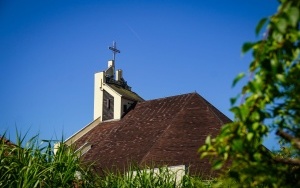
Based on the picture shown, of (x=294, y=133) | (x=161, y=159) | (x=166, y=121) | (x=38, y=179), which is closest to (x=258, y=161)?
(x=294, y=133)

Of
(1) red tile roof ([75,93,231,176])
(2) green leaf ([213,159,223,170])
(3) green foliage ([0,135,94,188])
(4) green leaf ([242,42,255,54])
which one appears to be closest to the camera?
(4) green leaf ([242,42,255,54])

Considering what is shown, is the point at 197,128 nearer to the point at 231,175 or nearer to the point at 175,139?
the point at 175,139

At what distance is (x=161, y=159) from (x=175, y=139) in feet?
6.17

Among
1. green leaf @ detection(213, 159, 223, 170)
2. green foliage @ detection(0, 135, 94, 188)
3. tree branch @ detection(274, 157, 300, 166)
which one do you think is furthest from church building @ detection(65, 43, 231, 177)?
green leaf @ detection(213, 159, 223, 170)

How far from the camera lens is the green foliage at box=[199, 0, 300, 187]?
174cm

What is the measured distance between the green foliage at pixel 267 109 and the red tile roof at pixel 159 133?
15.7 meters

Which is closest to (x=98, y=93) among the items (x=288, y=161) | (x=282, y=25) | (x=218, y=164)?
(x=288, y=161)

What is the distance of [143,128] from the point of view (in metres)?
25.5

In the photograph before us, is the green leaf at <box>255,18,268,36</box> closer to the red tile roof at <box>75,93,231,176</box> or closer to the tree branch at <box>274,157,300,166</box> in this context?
the tree branch at <box>274,157,300,166</box>

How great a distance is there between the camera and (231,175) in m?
2.17

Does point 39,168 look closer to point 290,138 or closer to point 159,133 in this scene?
point 290,138

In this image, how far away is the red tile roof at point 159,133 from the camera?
20.3 metres

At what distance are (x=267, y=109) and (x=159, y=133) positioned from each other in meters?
21.7

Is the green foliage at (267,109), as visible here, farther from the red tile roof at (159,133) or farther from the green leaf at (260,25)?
the red tile roof at (159,133)
